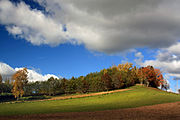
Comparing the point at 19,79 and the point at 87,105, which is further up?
the point at 19,79

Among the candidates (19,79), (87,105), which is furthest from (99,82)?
(87,105)

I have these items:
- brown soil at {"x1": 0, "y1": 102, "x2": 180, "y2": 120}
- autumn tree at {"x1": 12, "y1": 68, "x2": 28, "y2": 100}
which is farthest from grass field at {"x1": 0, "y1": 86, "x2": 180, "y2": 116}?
autumn tree at {"x1": 12, "y1": 68, "x2": 28, "y2": 100}

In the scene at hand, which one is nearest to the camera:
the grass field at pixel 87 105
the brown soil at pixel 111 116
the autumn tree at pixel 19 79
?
the brown soil at pixel 111 116

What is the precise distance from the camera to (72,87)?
4569 inches

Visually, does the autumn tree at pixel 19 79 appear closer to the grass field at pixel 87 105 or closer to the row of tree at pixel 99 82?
the row of tree at pixel 99 82

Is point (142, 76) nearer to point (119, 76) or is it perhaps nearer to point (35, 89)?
point (119, 76)

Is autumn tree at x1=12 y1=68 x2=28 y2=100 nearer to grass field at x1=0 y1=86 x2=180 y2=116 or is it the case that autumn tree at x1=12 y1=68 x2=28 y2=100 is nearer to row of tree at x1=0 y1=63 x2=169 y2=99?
row of tree at x1=0 y1=63 x2=169 y2=99

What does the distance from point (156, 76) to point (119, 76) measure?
74.7ft

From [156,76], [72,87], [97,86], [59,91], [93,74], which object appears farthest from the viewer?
[93,74]

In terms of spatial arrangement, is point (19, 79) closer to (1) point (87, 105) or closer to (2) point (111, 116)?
(1) point (87, 105)

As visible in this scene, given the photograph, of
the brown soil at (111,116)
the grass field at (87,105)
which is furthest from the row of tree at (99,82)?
the brown soil at (111,116)

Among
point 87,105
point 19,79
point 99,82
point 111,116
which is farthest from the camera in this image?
point 99,82

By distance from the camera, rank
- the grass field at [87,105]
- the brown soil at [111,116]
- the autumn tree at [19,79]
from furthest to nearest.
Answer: the autumn tree at [19,79] → the grass field at [87,105] → the brown soil at [111,116]

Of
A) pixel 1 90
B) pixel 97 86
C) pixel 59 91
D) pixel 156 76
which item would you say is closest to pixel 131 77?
pixel 156 76
